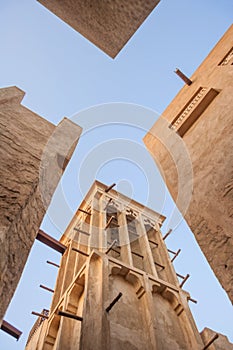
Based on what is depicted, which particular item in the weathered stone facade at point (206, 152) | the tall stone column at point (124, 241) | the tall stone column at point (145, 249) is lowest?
the tall stone column at point (124, 241)

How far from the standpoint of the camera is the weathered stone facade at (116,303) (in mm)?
6836

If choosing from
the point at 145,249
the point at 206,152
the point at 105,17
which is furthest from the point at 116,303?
the point at 105,17

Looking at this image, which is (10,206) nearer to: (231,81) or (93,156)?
(231,81)

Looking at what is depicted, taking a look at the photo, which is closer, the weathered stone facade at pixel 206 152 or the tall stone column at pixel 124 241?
the weathered stone facade at pixel 206 152

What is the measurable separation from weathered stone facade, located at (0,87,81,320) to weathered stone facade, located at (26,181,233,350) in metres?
4.09

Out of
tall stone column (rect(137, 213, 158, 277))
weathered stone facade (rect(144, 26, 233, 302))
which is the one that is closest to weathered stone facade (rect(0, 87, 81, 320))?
weathered stone facade (rect(144, 26, 233, 302))

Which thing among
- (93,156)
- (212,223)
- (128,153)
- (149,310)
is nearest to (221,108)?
(212,223)

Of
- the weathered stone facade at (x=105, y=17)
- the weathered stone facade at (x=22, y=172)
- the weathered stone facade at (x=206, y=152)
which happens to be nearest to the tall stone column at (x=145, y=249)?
the weathered stone facade at (x=206, y=152)

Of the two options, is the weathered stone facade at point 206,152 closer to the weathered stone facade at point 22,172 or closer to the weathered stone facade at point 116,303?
the weathered stone facade at point 22,172

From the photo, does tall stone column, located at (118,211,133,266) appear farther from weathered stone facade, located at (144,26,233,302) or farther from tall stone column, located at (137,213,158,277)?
weathered stone facade, located at (144,26,233,302)

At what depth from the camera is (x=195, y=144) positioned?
399 centimetres

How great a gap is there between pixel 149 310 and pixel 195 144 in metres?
5.76

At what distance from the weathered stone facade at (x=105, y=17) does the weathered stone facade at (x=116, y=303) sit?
5.41 m

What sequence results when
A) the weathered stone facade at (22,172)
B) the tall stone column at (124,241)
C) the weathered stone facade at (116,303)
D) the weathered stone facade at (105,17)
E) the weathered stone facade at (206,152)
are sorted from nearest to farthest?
the weathered stone facade at (22,172) → the weathered stone facade at (206,152) → the weathered stone facade at (105,17) → the weathered stone facade at (116,303) → the tall stone column at (124,241)
